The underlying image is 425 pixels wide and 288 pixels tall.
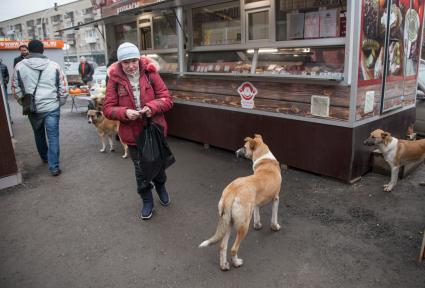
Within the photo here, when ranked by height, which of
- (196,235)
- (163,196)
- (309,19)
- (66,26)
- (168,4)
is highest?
(66,26)

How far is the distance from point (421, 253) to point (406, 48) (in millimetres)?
3755

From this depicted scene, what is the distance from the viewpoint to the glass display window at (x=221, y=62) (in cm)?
587

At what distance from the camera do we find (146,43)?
850cm

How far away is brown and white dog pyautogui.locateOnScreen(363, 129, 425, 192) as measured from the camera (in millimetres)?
4332

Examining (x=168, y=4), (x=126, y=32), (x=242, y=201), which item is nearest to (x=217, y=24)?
(x=168, y=4)

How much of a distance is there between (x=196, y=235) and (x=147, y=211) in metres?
0.76

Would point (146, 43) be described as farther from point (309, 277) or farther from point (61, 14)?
point (61, 14)

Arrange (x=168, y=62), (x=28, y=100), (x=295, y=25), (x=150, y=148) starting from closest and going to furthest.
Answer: (x=150, y=148) < (x=28, y=100) < (x=295, y=25) < (x=168, y=62)

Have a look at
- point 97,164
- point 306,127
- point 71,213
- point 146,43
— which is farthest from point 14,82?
point 306,127

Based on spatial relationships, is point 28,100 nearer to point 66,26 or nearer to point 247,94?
point 247,94

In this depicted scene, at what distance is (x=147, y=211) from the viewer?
3.94m

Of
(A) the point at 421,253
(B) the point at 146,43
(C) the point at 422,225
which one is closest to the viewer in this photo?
(A) the point at 421,253

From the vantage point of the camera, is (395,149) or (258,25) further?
(258,25)

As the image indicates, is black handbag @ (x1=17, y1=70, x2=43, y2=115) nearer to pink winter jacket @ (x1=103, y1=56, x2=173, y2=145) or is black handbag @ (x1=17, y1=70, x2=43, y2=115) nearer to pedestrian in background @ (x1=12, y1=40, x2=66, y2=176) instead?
pedestrian in background @ (x1=12, y1=40, x2=66, y2=176)
